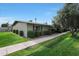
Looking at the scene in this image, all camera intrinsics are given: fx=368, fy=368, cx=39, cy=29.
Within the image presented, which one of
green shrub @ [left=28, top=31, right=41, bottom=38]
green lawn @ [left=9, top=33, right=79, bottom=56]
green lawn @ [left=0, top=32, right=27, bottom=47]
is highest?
green shrub @ [left=28, top=31, right=41, bottom=38]

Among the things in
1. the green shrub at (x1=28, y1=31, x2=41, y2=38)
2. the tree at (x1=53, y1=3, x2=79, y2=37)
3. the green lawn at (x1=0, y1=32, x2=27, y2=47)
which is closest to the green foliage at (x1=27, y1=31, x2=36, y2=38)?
the green shrub at (x1=28, y1=31, x2=41, y2=38)

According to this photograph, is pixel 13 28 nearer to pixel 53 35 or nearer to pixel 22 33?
pixel 22 33

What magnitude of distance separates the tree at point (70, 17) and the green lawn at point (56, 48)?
0.12m

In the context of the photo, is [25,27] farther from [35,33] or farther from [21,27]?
[35,33]

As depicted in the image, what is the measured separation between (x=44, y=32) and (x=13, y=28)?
1.62ft

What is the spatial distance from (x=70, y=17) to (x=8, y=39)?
40.0 inches


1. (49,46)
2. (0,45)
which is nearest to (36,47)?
(49,46)

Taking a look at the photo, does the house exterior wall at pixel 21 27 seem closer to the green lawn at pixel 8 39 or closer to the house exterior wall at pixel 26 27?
the house exterior wall at pixel 26 27

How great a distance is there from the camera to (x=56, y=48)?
564cm

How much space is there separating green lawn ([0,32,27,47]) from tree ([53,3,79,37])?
679mm

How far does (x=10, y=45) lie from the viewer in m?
5.66

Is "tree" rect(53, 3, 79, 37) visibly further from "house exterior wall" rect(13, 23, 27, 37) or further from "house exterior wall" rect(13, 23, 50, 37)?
"house exterior wall" rect(13, 23, 27, 37)

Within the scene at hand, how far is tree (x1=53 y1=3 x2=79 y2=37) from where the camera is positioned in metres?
5.64

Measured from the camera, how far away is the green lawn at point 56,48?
560cm
